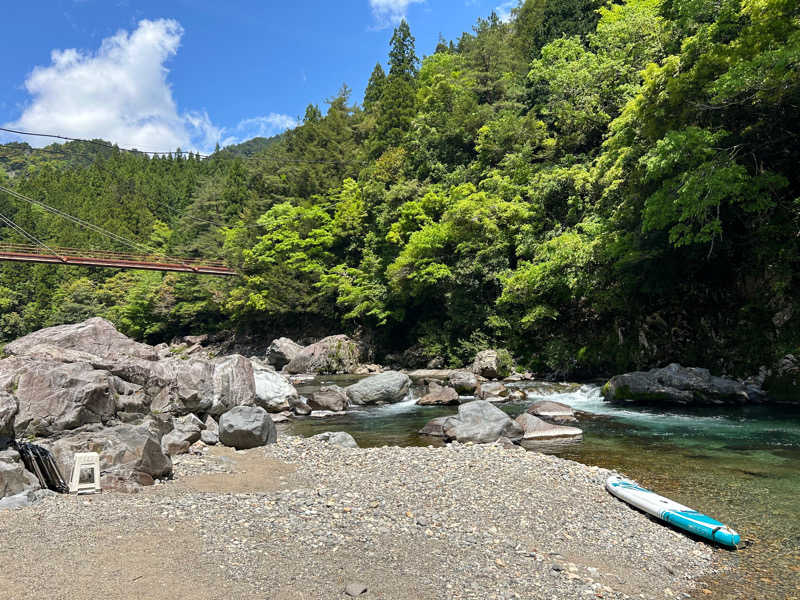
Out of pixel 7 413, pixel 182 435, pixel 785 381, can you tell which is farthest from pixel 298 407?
pixel 785 381

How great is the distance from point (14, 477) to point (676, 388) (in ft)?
47.7

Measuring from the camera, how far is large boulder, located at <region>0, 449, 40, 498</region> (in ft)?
18.8

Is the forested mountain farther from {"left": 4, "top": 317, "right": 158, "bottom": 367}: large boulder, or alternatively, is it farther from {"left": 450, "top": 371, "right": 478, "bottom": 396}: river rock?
{"left": 4, "top": 317, "right": 158, "bottom": 367}: large boulder

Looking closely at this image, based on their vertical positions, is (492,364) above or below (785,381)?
below

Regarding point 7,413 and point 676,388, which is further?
point 676,388

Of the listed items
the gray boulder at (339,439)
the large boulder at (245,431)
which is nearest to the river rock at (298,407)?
the gray boulder at (339,439)

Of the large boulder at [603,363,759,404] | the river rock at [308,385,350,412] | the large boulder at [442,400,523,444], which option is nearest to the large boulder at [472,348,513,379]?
the large boulder at [603,363,759,404]

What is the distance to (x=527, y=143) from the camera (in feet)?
Result: 84.0

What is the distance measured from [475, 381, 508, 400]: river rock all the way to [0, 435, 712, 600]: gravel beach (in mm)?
8447

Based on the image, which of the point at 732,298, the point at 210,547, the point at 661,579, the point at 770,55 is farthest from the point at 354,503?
the point at 732,298

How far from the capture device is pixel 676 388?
13852 mm

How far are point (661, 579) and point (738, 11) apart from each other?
13.4 m

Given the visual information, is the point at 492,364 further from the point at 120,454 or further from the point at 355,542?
the point at 355,542

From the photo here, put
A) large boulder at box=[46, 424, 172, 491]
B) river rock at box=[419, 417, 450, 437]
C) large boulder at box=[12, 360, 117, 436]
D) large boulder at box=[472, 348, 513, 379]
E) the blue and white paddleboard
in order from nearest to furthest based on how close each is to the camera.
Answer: the blue and white paddleboard, large boulder at box=[46, 424, 172, 491], large boulder at box=[12, 360, 117, 436], river rock at box=[419, 417, 450, 437], large boulder at box=[472, 348, 513, 379]
